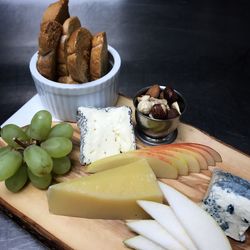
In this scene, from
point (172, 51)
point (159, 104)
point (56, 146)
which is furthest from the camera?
point (172, 51)

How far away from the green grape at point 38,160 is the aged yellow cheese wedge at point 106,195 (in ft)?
0.14

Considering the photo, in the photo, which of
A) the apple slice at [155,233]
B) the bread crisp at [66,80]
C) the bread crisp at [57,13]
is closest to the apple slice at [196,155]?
the apple slice at [155,233]

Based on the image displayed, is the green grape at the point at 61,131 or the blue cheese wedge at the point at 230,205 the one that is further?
the green grape at the point at 61,131

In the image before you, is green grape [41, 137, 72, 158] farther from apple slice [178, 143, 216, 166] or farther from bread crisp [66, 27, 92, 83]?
apple slice [178, 143, 216, 166]

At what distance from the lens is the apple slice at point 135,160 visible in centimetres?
85

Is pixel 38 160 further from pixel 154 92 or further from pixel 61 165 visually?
pixel 154 92

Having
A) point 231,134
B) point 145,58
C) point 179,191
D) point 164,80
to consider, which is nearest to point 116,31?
point 145,58

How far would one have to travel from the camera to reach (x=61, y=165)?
86cm

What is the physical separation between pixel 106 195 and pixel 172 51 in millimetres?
927

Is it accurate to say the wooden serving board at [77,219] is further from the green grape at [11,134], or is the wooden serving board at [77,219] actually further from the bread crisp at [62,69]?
the bread crisp at [62,69]

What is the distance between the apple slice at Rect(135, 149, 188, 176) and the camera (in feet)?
2.82

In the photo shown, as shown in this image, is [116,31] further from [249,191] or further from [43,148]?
[249,191]

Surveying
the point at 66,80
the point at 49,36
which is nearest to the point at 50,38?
the point at 49,36

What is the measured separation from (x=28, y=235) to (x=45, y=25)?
0.51 metres
